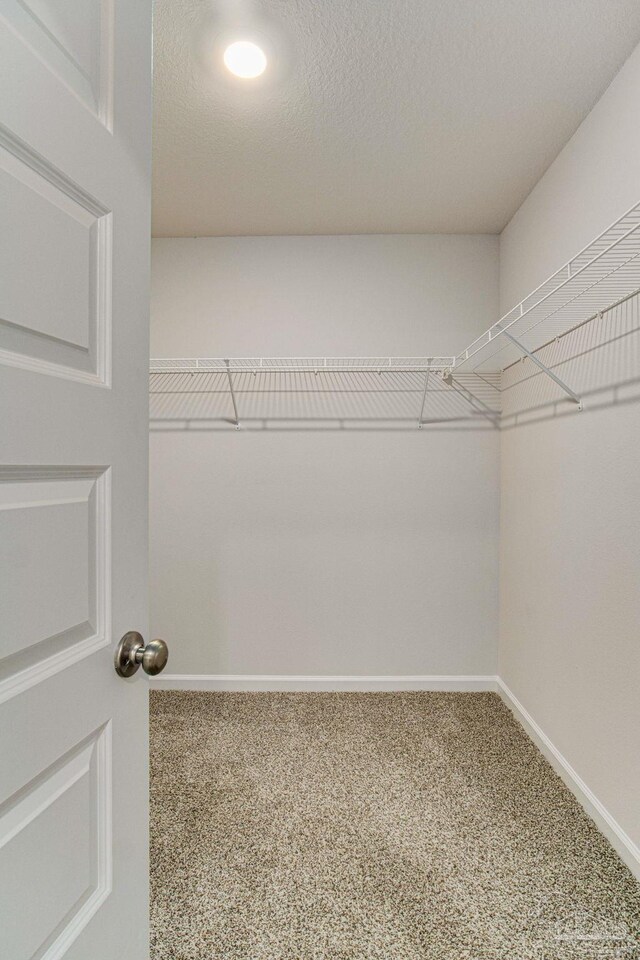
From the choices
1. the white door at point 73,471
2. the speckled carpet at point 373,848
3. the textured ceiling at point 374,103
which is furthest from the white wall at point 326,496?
the white door at point 73,471

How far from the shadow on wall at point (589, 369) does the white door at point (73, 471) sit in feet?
4.90

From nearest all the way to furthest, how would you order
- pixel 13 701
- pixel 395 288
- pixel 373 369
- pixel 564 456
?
pixel 13 701 < pixel 564 456 < pixel 373 369 < pixel 395 288

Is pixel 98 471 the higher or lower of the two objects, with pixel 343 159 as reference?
lower

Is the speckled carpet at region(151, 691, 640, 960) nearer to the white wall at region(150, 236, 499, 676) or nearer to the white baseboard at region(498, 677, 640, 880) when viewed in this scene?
the white baseboard at region(498, 677, 640, 880)

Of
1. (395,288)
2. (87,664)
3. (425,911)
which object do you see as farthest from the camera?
(395,288)

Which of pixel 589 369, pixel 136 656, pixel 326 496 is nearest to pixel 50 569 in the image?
pixel 136 656

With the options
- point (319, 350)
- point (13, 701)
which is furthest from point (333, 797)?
point (319, 350)

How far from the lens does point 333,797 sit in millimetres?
1886

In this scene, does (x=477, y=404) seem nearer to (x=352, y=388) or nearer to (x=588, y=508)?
(x=352, y=388)

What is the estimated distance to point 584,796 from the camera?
5.95 feet

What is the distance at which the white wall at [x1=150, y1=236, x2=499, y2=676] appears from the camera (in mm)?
2836

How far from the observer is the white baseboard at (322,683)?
9.24 feet

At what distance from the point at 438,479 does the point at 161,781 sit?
1.94m

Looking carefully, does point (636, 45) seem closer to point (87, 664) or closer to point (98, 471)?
point (98, 471)
